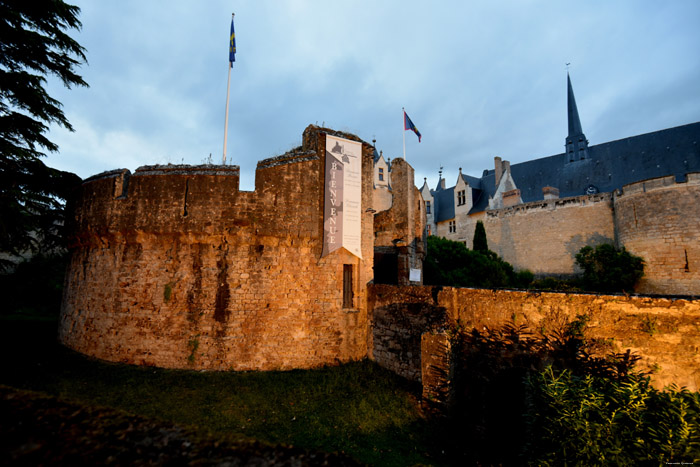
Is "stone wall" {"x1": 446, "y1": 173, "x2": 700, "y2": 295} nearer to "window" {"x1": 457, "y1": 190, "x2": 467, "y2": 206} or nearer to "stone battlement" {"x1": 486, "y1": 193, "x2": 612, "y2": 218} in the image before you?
"stone battlement" {"x1": 486, "y1": 193, "x2": 612, "y2": 218}

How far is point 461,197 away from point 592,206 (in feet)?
45.5

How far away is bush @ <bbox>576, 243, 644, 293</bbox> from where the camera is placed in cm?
2211

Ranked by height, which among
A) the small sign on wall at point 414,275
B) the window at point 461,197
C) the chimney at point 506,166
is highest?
the chimney at point 506,166

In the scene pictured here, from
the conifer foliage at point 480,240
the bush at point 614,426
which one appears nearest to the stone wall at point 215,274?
the bush at point 614,426

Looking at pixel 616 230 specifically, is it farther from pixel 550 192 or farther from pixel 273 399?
pixel 273 399

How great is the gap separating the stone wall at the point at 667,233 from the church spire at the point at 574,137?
12.1 m

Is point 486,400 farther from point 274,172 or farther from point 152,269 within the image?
point 152,269

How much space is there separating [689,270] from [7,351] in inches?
1379

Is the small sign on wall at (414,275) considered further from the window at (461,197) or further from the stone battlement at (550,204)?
the window at (461,197)

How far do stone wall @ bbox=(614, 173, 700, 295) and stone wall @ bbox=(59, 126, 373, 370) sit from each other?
22.9m

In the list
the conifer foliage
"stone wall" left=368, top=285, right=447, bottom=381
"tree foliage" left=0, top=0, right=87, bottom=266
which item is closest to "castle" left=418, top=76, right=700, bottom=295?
the conifer foliage

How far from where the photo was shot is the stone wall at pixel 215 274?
395 inches

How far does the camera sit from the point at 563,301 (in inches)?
293

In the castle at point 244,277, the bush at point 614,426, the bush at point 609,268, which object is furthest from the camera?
the bush at point 609,268
